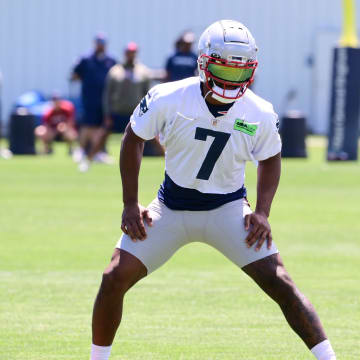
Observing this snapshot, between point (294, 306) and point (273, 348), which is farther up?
point (294, 306)

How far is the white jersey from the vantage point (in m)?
5.62

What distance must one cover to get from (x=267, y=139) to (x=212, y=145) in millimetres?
297

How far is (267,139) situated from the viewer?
5707 mm

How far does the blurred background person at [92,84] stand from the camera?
19531 millimetres

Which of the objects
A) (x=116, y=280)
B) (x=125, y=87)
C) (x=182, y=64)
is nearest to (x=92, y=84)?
(x=125, y=87)

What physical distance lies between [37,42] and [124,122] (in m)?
13.6

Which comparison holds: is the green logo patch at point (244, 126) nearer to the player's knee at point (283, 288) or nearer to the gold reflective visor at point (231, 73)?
the gold reflective visor at point (231, 73)

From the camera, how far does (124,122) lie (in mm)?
19891

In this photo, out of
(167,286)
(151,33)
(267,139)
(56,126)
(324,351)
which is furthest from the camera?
(151,33)

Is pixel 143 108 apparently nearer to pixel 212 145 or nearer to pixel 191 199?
pixel 212 145

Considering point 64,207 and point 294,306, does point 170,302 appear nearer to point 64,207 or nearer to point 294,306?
point 294,306

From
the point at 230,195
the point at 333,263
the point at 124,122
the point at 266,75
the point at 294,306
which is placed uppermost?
the point at 230,195

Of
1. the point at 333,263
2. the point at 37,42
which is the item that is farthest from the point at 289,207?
the point at 37,42

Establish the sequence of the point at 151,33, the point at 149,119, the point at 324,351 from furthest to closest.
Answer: the point at 151,33, the point at 149,119, the point at 324,351
